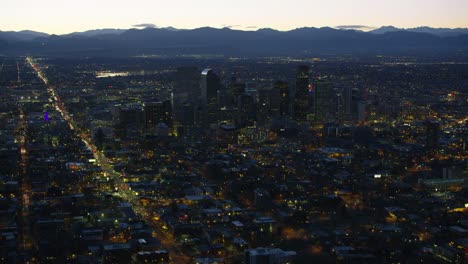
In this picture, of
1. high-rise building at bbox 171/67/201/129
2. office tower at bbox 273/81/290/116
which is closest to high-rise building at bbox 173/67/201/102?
high-rise building at bbox 171/67/201/129

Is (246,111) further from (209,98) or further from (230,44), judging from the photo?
(230,44)

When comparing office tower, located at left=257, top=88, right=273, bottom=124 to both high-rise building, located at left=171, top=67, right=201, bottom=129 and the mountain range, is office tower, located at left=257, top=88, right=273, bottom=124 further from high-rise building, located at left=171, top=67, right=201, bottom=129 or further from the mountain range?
the mountain range

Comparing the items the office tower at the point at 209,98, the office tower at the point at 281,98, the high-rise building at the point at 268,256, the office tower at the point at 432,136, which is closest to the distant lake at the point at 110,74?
the office tower at the point at 209,98

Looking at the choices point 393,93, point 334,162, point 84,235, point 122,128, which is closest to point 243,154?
point 334,162

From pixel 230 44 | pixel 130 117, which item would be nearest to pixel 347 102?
pixel 130 117

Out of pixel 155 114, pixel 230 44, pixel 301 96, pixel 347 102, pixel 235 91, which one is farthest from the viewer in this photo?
pixel 230 44

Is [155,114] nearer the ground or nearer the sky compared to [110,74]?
nearer the sky

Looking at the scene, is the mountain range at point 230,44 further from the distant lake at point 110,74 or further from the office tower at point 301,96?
the office tower at point 301,96

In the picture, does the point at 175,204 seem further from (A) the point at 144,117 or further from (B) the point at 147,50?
(B) the point at 147,50
